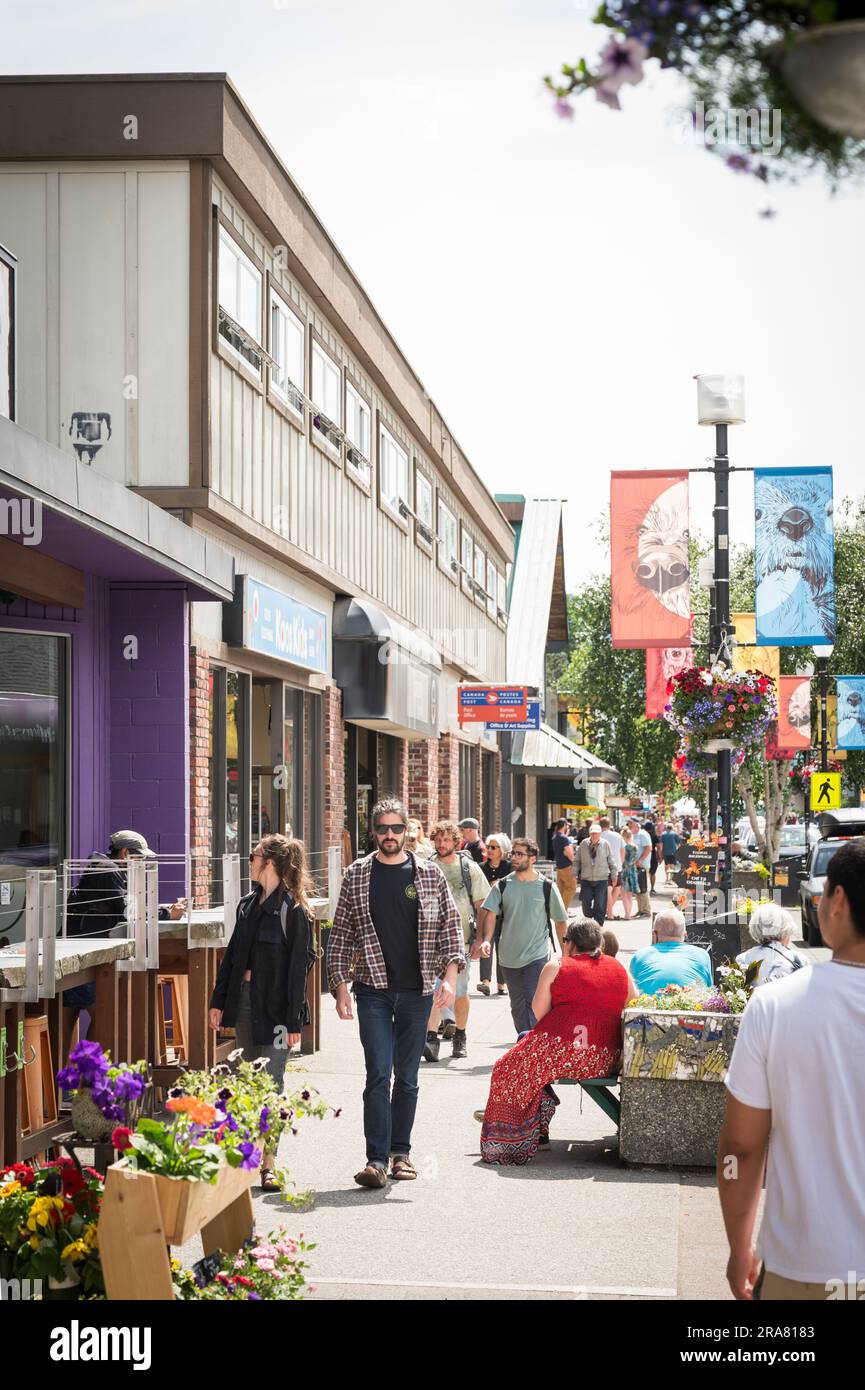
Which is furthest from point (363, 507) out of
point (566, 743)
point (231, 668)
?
point (566, 743)

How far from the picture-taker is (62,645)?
11.8 m

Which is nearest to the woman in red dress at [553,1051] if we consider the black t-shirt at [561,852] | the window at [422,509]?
the window at [422,509]

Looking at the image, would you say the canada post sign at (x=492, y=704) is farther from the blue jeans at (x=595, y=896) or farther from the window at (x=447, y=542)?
the blue jeans at (x=595, y=896)

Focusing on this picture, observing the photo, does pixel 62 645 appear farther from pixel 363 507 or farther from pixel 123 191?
pixel 363 507

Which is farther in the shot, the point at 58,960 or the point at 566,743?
the point at 566,743

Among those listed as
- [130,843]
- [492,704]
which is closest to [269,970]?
[130,843]

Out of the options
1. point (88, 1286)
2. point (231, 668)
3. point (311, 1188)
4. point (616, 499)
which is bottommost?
point (311, 1188)

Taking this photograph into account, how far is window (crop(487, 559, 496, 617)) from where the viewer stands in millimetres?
34928

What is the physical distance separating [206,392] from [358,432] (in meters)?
6.79

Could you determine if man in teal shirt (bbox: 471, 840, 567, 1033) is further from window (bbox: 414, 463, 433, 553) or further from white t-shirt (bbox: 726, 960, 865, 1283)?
window (bbox: 414, 463, 433, 553)

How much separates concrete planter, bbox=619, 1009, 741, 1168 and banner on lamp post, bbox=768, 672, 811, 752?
25833mm

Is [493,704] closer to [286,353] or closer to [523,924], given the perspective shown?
[286,353]
